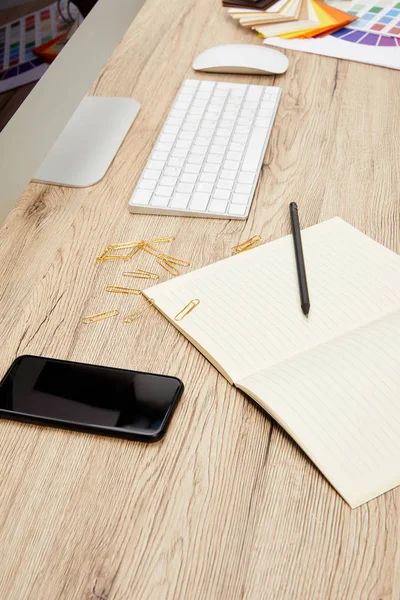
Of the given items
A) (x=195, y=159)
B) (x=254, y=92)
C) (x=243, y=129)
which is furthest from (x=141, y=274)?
(x=254, y=92)

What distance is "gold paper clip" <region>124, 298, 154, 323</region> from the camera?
28.4 inches

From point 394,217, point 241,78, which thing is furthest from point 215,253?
point 241,78

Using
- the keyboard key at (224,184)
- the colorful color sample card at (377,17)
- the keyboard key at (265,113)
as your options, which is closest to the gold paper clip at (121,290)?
the keyboard key at (224,184)

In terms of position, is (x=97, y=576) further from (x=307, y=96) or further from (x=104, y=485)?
(x=307, y=96)

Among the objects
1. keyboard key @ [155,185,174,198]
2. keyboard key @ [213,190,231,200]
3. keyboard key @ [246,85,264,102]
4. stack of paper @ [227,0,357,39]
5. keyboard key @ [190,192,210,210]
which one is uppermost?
stack of paper @ [227,0,357,39]

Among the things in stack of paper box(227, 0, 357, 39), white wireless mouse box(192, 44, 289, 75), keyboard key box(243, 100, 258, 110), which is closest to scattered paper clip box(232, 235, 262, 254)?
keyboard key box(243, 100, 258, 110)

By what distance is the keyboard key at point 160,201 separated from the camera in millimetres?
864

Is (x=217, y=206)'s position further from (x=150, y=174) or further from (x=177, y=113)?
(x=177, y=113)

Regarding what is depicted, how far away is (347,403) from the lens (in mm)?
598

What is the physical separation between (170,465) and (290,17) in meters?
1.00

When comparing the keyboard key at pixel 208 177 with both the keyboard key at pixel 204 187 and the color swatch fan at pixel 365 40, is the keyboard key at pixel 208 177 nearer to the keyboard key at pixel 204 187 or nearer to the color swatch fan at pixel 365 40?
the keyboard key at pixel 204 187

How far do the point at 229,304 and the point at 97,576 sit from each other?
0.32 meters

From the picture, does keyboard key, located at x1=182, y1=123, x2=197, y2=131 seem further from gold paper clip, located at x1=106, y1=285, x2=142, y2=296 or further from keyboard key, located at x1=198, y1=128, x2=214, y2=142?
gold paper clip, located at x1=106, y1=285, x2=142, y2=296

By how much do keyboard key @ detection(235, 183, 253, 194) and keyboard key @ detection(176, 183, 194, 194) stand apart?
0.06 m
